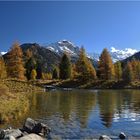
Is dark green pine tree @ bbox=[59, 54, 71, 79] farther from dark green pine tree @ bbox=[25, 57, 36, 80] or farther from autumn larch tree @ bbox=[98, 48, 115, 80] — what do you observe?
dark green pine tree @ bbox=[25, 57, 36, 80]

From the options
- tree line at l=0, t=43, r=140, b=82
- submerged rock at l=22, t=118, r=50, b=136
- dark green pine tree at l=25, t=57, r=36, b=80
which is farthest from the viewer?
dark green pine tree at l=25, t=57, r=36, b=80

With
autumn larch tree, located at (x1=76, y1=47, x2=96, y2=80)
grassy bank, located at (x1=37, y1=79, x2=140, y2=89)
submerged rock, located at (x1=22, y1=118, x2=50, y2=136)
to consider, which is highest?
autumn larch tree, located at (x1=76, y1=47, x2=96, y2=80)

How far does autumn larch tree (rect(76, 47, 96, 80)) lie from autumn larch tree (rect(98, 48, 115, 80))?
11.3ft

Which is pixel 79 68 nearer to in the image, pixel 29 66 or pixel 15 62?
pixel 15 62

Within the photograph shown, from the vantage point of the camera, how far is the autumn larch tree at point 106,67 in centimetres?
11994

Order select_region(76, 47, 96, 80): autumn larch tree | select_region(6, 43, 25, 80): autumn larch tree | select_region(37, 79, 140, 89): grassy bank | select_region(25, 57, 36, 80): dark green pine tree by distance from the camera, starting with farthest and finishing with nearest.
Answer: select_region(25, 57, 36, 80): dark green pine tree, select_region(76, 47, 96, 80): autumn larch tree, select_region(37, 79, 140, 89): grassy bank, select_region(6, 43, 25, 80): autumn larch tree

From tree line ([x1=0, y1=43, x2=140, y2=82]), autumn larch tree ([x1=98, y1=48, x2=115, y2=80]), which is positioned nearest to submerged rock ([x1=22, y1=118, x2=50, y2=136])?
tree line ([x1=0, y1=43, x2=140, y2=82])

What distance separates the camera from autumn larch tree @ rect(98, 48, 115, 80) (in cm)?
11994

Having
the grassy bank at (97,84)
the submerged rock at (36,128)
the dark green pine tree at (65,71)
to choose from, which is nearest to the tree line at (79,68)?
the dark green pine tree at (65,71)

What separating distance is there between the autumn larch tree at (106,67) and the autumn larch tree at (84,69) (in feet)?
11.3

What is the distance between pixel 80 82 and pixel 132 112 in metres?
76.2

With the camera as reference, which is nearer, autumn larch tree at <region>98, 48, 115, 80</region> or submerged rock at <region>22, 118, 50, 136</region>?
submerged rock at <region>22, 118, 50, 136</region>

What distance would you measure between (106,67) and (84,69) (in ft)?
27.7

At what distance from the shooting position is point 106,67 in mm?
120688
